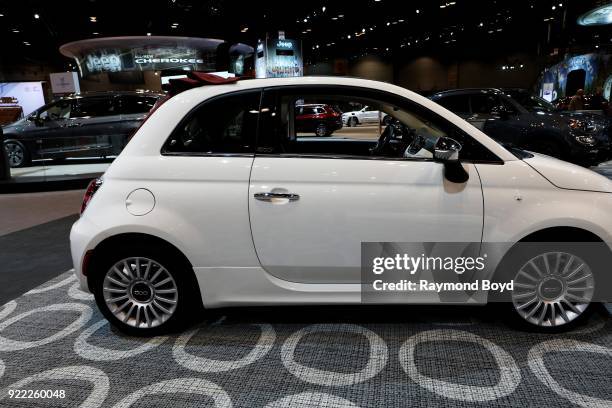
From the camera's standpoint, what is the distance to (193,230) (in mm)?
2324

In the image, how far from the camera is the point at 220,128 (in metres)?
2.45

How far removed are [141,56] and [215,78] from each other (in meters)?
16.8

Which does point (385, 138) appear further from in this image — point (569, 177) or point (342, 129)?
point (569, 177)

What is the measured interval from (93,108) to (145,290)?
7362 millimetres

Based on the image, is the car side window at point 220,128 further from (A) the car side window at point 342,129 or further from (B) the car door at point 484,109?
(B) the car door at point 484,109

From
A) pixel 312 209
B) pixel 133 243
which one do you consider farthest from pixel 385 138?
pixel 133 243

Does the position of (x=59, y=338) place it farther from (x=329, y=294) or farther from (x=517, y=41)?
(x=517, y=41)

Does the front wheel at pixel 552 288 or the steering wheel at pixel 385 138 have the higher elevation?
the steering wheel at pixel 385 138

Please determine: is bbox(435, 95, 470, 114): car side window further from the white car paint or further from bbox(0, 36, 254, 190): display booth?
the white car paint

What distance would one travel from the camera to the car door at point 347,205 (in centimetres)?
225

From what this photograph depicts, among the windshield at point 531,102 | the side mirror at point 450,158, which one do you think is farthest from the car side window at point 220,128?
the windshield at point 531,102

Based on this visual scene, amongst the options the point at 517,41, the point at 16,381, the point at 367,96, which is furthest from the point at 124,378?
the point at 517,41

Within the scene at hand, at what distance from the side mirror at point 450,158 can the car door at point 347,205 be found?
3 centimetres

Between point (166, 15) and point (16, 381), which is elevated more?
point (166, 15)
